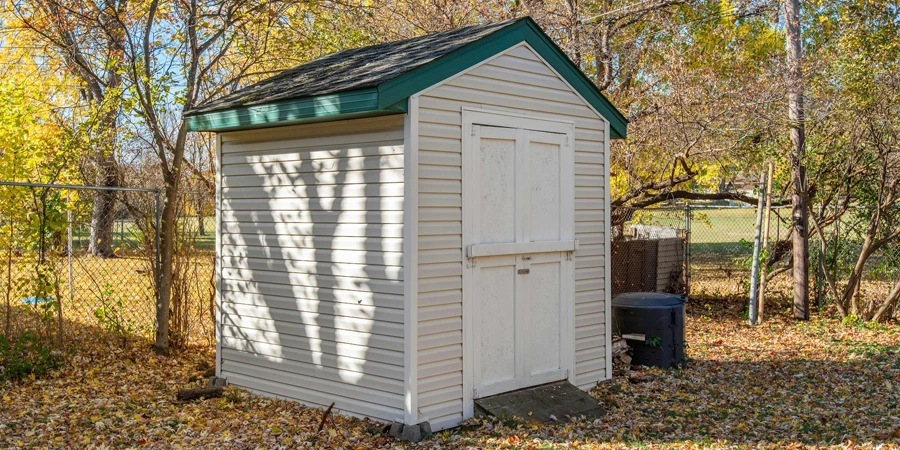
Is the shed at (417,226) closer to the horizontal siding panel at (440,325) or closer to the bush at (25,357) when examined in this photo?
the horizontal siding panel at (440,325)

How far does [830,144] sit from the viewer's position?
10922 mm

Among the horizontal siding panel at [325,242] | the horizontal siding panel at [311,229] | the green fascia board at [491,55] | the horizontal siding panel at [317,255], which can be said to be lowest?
the horizontal siding panel at [317,255]

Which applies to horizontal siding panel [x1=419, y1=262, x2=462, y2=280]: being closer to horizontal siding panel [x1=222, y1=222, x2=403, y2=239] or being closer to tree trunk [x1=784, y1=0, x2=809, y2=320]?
horizontal siding panel [x1=222, y1=222, x2=403, y2=239]

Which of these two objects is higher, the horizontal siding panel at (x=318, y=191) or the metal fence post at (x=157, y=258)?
the horizontal siding panel at (x=318, y=191)

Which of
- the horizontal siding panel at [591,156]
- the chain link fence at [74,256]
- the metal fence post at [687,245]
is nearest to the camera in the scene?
the horizontal siding panel at [591,156]

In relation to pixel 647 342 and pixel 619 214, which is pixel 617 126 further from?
pixel 619 214

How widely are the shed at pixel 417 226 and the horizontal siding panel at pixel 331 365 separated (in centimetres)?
1

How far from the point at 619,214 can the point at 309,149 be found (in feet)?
21.5

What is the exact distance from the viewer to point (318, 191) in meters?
6.41

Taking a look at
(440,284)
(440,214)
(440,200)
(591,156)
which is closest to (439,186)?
(440,200)

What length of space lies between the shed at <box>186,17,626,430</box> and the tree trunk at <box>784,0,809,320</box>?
4.80 meters

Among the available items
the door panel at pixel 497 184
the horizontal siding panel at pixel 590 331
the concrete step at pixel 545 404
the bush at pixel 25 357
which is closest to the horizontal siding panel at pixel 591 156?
the door panel at pixel 497 184

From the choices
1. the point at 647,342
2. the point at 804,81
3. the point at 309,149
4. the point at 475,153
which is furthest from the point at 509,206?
the point at 804,81

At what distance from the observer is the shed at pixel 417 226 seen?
5879 mm
